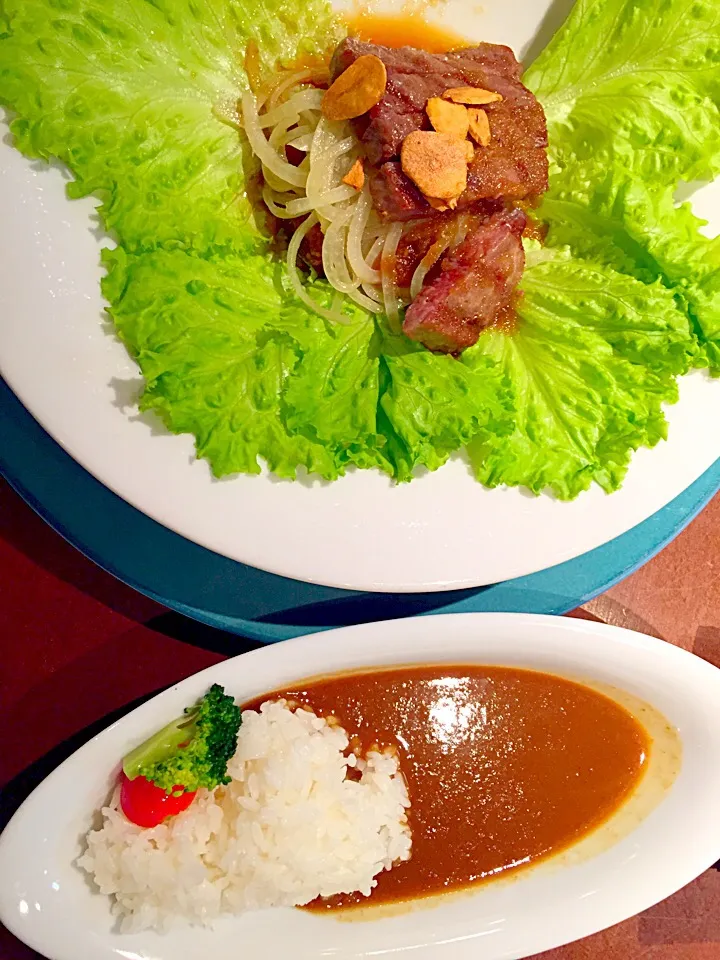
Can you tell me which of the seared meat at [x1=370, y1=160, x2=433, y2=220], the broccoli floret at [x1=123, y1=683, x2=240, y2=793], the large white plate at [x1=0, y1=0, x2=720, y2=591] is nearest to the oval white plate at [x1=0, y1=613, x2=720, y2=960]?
the broccoli floret at [x1=123, y1=683, x2=240, y2=793]

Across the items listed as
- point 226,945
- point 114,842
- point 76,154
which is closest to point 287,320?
point 76,154

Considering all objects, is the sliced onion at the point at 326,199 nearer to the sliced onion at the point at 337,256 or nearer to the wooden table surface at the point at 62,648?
the sliced onion at the point at 337,256

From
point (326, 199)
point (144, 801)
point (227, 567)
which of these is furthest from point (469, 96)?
point (144, 801)

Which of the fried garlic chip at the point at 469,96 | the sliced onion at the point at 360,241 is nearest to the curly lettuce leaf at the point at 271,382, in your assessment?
the sliced onion at the point at 360,241

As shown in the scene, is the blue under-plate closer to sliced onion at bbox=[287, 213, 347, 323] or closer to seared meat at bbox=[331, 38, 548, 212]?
sliced onion at bbox=[287, 213, 347, 323]

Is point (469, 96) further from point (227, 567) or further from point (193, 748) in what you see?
point (193, 748)

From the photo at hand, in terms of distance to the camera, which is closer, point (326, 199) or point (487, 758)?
point (326, 199)

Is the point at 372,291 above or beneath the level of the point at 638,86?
A: beneath
